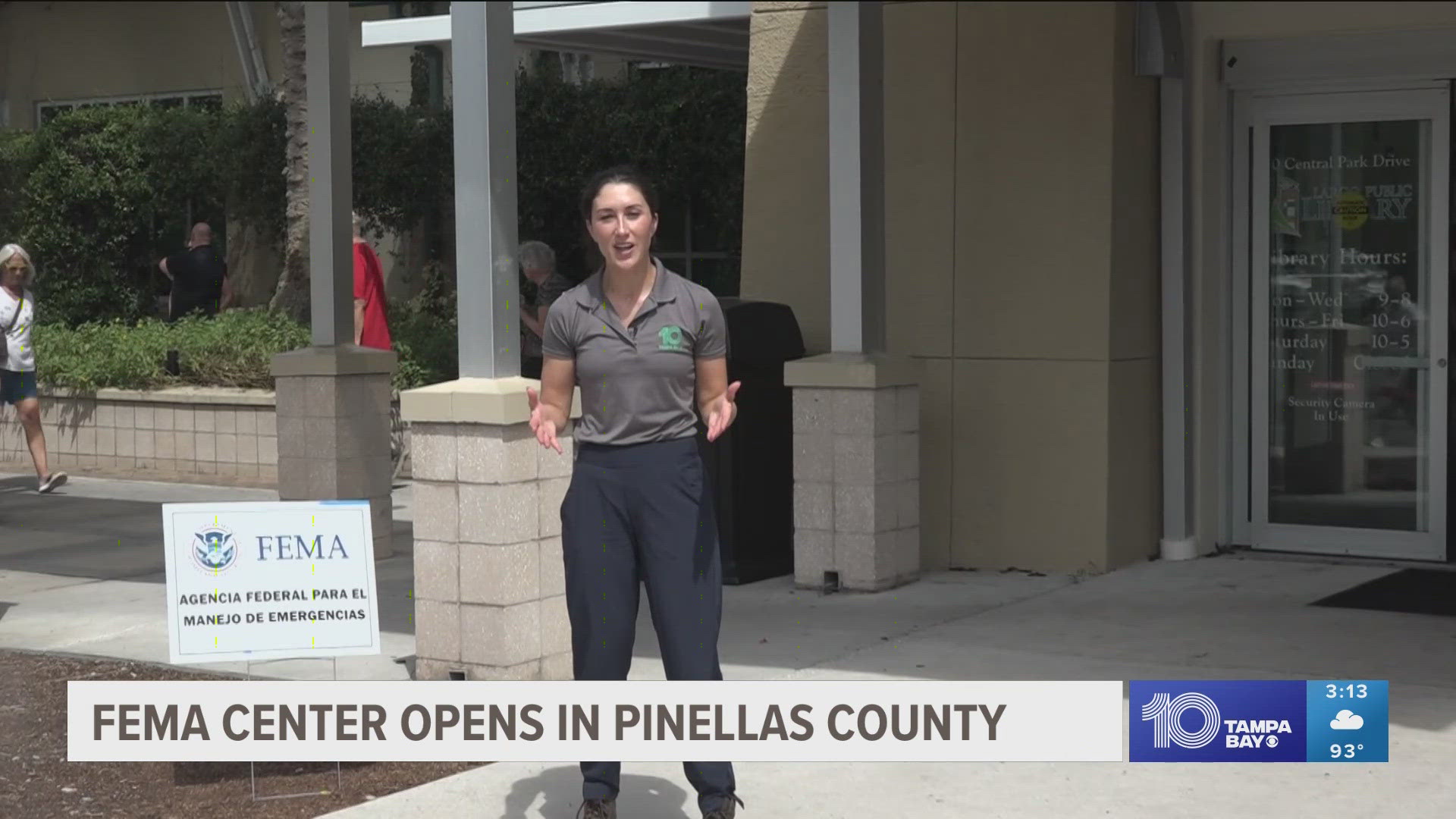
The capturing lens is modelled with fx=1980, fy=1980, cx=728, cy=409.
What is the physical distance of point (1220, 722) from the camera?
19.7 ft

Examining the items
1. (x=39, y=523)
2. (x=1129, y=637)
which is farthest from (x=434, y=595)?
(x=39, y=523)

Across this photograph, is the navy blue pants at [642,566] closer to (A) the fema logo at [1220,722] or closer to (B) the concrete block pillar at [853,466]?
(A) the fema logo at [1220,722]

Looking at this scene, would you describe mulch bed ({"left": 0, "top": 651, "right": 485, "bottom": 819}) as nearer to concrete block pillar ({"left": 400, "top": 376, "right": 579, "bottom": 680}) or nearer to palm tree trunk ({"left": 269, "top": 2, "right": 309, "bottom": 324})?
concrete block pillar ({"left": 400, "top": 376, "right": 579, "bottom": 680})

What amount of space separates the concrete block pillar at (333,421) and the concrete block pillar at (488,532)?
9.90 feet

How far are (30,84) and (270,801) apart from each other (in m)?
Answer: 18.1

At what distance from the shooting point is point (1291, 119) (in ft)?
33.9

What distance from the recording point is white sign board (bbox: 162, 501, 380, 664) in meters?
6.43

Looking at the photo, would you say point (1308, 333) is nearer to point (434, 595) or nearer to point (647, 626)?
point (647, 626)

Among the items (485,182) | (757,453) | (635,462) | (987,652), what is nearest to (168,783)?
(635,462)

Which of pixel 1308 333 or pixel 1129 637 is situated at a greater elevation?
pixel 1308 333

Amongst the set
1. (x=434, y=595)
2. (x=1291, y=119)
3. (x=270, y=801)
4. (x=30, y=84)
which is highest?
(x=30, y=84)

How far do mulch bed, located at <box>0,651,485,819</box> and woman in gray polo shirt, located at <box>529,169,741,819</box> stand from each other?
119 cm

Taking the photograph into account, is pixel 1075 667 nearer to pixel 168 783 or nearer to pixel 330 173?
pixel 168 783

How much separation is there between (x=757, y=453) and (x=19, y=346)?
251 inches
